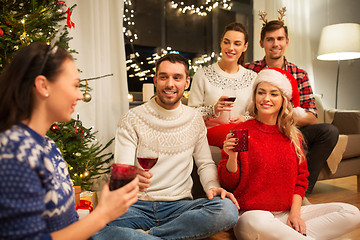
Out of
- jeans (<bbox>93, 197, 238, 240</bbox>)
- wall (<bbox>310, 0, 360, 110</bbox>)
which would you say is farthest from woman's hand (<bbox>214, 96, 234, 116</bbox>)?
wall (<bbox>310, 0, 360, 110</bbox>)

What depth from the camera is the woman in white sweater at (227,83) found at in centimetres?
255

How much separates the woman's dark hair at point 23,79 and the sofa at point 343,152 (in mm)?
1579

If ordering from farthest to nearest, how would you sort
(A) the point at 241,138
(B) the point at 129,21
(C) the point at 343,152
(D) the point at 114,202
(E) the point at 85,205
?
1. (B) the point at 129,21
2. (C) the point at 343,152
3. (E) the point at 85,205
4. (A) the point at 241,138
5. (D) the point at 114,202

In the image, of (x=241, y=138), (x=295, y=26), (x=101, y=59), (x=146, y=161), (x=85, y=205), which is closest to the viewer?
(x=146, y=161)

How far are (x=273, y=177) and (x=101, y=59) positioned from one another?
6.58 ft

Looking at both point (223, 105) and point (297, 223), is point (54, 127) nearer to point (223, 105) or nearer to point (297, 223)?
point (223, 105)

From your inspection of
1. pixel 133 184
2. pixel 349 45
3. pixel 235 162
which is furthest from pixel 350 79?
pixel 133 184

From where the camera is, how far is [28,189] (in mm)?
828

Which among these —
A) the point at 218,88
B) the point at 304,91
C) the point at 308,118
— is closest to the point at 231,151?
the point at 218,88

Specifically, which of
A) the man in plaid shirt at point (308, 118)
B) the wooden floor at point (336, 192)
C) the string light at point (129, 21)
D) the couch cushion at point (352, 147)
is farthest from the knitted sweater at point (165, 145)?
the string light at point (129, 21)

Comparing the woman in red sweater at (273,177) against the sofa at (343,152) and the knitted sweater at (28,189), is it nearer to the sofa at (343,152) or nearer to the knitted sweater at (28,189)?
the sofa at (343,152)

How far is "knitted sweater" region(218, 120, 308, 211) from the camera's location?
1.87 meters

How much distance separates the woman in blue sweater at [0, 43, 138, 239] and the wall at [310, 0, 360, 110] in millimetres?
5057

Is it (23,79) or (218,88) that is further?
(218,88)
